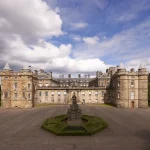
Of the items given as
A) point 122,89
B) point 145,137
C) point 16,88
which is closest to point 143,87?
point 122,89

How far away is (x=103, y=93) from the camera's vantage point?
65750 millimetres

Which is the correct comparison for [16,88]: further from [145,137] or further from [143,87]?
[145,137]

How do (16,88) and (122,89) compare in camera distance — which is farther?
(16,88)

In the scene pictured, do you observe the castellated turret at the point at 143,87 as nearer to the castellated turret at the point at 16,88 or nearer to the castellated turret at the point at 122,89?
the castellated turret at the point at 122,89

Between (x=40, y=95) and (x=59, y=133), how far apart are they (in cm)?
4613

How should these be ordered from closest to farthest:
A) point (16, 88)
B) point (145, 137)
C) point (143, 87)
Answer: point (145, 137) → point (143, 87) → point (16, 88)

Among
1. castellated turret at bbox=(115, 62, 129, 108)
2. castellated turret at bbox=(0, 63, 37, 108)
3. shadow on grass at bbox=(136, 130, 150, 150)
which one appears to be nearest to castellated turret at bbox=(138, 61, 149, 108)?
castellated turret at bbox=(115, 62, 129, 108)

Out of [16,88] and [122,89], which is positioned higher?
[16,88]

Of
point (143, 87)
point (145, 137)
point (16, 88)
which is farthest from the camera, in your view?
point (16, 88)

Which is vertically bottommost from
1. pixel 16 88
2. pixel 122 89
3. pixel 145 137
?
pixel 145 137

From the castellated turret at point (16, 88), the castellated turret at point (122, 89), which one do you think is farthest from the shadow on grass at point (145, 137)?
the castellated turret at point (16, 88)

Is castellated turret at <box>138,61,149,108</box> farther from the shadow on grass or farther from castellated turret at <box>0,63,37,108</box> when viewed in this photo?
castellated turret at <box>0,63,37,108</box>

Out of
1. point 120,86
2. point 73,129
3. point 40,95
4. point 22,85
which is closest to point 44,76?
point 40,95

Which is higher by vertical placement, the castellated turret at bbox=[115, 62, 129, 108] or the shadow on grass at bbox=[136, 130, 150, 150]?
the castellated turret at bbox=[115, 62, 129, 108]
